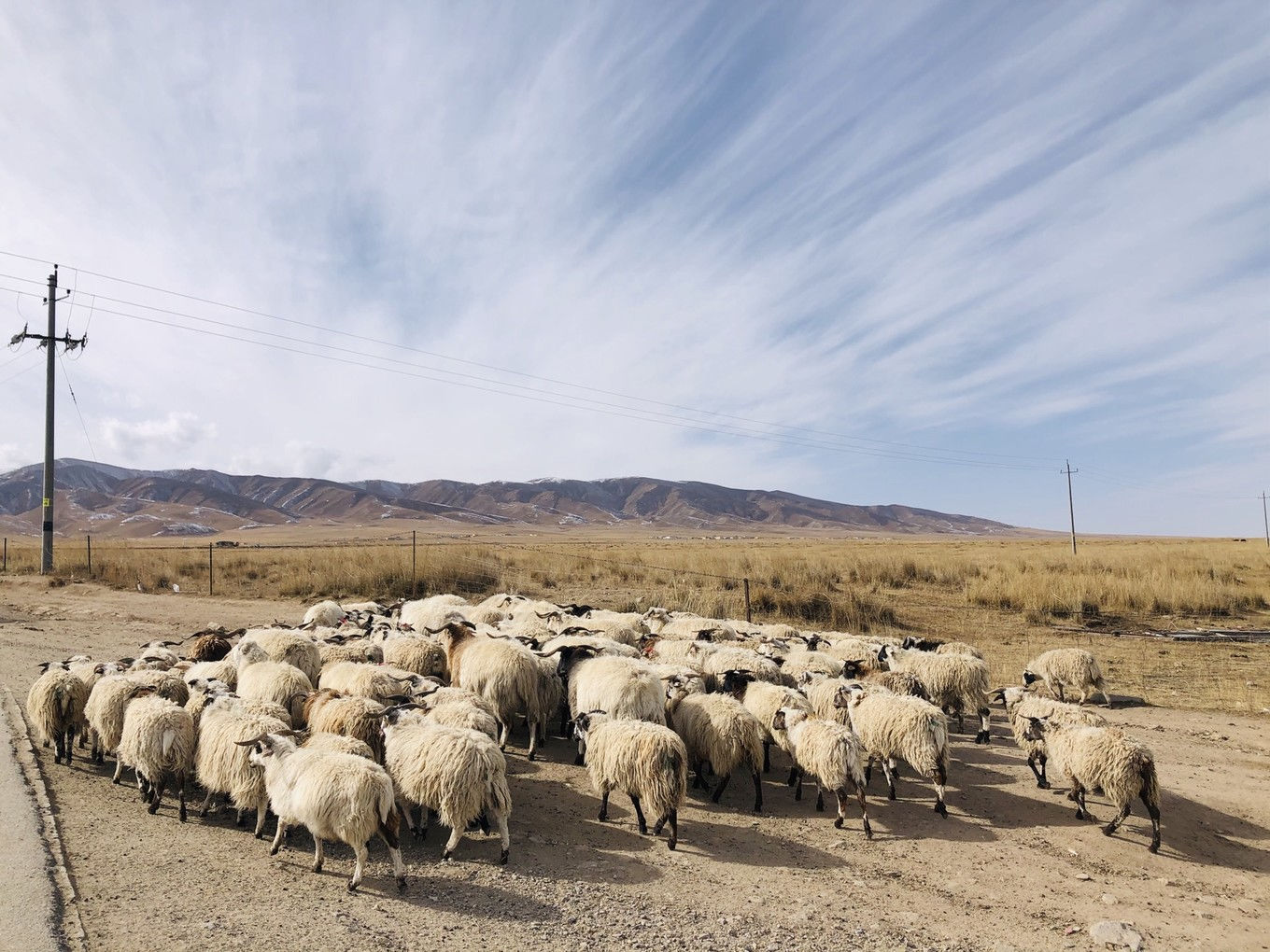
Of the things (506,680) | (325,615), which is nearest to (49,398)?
(325,615)

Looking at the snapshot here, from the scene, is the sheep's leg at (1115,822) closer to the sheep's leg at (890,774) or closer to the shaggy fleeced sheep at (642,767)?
the sheep's leg at (890,774)

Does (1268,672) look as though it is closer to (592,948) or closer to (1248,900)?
(1248,900)

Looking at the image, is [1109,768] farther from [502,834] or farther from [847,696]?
[502,834]

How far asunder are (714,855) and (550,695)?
352 cm

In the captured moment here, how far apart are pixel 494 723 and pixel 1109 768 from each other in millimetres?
6142

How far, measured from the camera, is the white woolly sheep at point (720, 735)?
24.2ft

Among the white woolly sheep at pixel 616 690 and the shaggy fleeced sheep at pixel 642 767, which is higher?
the white woolly sheep at pixel 616 690

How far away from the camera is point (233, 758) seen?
6484 mm

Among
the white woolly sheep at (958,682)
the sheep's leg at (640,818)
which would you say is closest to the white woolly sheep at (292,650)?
the sheep's leg at (640,818)

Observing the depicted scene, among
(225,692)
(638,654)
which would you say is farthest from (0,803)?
(638,654)

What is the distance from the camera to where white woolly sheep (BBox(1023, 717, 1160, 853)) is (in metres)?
Answer: 6.71

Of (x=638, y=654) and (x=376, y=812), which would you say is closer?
(x=376, y=812)

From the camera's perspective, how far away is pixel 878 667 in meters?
10.9

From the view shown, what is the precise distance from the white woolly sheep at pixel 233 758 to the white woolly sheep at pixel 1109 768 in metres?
7.83
